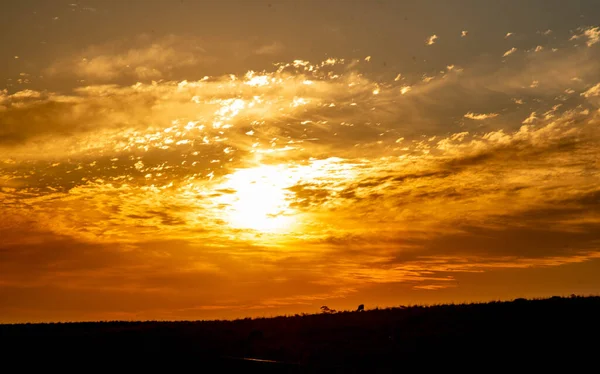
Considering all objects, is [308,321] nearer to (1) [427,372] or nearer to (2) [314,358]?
(2) [314,358]

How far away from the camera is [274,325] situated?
153ft

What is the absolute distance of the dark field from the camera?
2623cm

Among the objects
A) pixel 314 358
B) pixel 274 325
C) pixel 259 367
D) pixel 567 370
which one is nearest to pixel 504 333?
pixel 567 370

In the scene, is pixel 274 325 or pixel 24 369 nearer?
pixel 24 369

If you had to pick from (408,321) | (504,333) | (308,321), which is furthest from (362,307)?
(504,333)

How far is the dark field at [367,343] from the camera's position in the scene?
2623cm

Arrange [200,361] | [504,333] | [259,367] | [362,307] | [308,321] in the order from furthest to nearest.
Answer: [362,307], [308,321], [504,333], [200,361], [259,367]

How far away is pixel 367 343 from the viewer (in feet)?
110

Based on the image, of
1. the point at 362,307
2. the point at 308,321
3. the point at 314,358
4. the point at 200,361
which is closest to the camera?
the point at 200,361

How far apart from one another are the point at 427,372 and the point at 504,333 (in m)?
9.56

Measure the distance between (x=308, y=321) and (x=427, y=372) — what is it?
22.4 m

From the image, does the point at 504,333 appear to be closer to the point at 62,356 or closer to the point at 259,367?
the point at 259,367

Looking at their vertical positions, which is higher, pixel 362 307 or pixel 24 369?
pixel 362 307

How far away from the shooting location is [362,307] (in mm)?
52469
